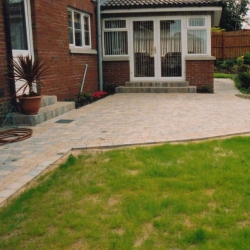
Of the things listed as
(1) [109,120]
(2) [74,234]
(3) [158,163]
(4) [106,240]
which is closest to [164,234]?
(4) [106,240]

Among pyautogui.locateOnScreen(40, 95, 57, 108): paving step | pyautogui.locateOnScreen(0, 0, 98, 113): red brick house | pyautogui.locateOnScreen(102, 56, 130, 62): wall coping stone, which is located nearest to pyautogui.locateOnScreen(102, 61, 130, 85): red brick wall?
pyautogui.locateOnScreen(102, 56, 130, 62): wall coping stone

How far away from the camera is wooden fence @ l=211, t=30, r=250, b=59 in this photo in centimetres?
2547

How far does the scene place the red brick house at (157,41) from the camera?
14.4m

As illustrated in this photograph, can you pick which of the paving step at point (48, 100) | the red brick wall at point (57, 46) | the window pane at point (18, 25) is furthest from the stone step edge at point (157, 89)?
the window pane at point (18, 25)

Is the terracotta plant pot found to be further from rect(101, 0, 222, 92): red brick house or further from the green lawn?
rect(101, 0, 222, 92): red brick house

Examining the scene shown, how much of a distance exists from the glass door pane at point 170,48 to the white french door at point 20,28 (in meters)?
6.90

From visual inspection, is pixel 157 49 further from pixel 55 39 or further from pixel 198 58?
pixel 55 39

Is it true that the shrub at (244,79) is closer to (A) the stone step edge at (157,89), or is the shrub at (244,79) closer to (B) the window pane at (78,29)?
(A) the stone step edge at (157,89)

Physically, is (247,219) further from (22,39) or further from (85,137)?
(22,39)

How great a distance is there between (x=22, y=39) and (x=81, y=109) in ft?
8.11

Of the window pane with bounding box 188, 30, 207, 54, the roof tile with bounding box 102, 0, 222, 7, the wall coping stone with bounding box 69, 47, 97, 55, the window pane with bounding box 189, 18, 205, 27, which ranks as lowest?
the wall coping stone with bounding box 69, 47, 97, 55

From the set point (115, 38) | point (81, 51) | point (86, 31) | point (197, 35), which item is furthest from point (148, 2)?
point (81, 51)

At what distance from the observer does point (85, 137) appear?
Result: 267 inches

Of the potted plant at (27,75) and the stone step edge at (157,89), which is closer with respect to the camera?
the potted plant at (27,75)
